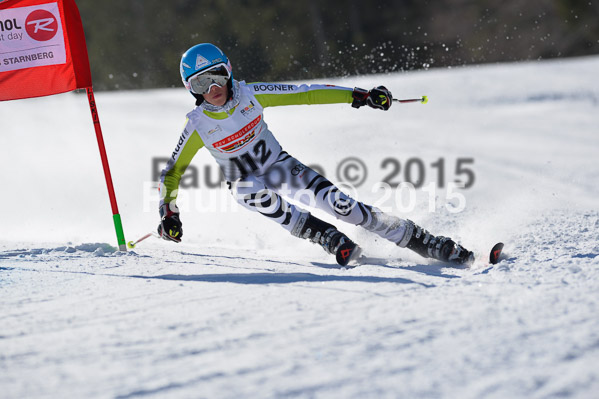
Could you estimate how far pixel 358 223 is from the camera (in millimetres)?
4199

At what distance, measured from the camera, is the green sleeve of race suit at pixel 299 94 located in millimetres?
4238

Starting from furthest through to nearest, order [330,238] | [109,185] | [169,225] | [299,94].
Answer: [109,185], [299,94], [330,238], [169,225]

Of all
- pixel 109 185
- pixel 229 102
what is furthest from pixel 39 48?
pixel 229 102

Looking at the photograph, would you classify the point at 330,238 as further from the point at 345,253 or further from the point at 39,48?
the point at 39,48

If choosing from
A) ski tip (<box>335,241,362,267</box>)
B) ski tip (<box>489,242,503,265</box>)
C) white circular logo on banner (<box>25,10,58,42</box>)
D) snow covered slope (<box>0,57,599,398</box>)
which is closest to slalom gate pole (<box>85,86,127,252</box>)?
snow covered slope (<box>0,57,599,398</box>)

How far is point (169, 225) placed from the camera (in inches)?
159

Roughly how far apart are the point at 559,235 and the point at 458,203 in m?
1.78

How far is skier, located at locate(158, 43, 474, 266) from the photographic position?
4004mm

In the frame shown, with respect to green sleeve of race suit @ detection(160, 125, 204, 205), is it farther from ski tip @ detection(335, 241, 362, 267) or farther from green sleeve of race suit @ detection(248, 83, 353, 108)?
ski tip @ detection(335, 241, 362, 267)

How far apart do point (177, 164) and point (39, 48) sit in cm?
152

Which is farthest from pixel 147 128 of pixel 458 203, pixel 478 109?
pixel 458 203

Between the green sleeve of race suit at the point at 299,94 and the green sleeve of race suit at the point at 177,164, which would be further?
the green sleeve of race suit at the point at 299,94

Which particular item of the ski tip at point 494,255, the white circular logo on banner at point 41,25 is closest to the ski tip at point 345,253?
the ski tip at point 494,255

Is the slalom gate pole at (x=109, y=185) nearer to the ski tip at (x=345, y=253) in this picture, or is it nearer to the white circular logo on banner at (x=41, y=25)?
the white circular logo on banner at (x=41, y=25)
